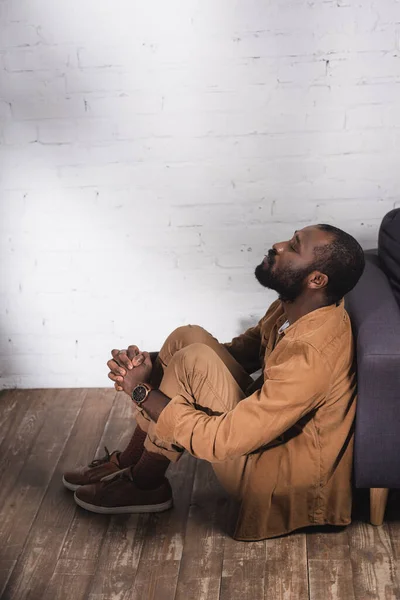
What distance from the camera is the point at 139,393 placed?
236 cm

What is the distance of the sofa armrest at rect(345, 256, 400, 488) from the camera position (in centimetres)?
220

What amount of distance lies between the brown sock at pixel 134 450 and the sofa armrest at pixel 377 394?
696 millimetres

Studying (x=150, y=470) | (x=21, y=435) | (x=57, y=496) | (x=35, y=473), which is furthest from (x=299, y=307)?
(x=21, y=435)

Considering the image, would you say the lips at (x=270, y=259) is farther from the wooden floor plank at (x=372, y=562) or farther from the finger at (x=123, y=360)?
the wooden floor plank at (x=372, y=562)

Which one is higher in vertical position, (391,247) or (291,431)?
(391,247)

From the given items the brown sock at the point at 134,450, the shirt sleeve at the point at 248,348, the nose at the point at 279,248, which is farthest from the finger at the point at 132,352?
the nose at the point at 279,248

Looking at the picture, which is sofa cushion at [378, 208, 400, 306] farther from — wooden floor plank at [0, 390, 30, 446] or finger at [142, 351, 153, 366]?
wooden floor plank at [0, 390, 30, 446]

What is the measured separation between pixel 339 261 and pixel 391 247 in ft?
1.55

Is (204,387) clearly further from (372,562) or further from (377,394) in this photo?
(372,562)

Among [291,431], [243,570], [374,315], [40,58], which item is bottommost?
[243,570]

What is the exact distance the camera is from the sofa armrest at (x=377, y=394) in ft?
7.21

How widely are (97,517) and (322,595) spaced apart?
2.51 feet

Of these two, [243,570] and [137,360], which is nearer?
[243,570]

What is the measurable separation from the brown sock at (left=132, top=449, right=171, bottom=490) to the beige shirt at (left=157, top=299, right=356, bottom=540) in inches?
9.8
